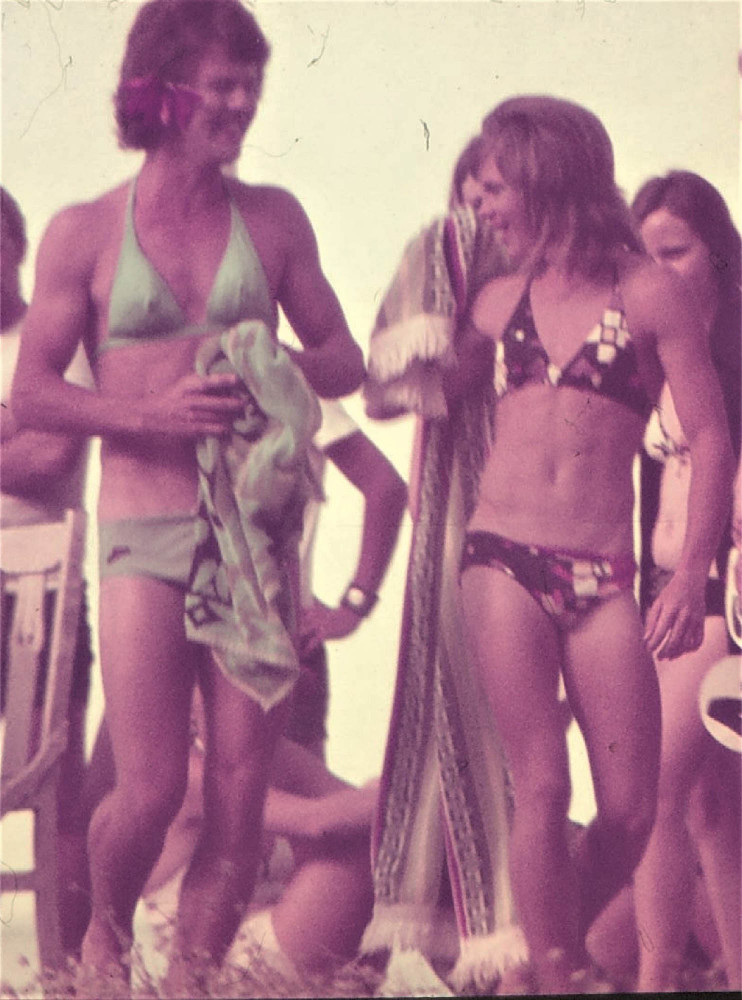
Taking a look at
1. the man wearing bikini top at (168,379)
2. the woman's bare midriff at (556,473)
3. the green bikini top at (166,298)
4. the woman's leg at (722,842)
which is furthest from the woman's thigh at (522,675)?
the green bikini top at (166,298)

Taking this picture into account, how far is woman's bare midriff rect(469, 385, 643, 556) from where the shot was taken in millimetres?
3424

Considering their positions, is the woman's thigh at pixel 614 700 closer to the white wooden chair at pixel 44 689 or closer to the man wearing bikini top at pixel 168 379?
the man wearing bikini top at pixel 168 379

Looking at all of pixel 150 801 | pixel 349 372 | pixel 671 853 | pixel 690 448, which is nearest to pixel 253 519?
pixel 349 372

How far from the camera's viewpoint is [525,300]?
11.4 feet

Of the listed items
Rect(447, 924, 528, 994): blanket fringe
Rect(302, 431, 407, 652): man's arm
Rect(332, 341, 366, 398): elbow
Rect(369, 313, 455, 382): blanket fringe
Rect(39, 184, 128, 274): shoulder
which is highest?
Rect(39, 184, 128, 274): shoulder

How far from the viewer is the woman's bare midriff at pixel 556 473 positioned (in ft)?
11.2

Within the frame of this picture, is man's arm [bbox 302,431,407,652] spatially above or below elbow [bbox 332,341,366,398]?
below

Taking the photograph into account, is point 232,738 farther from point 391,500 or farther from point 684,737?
point 684,737

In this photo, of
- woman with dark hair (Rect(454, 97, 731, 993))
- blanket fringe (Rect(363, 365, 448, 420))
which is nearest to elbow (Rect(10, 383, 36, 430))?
blanket fringe (Rect(363, 365, 448, 420))

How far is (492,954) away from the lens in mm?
3350

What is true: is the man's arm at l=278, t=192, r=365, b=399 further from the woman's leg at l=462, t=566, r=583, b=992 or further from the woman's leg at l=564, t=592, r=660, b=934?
the woman's leg at l=564, t=592, r=660, b=934

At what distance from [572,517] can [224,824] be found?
1016 millimetres

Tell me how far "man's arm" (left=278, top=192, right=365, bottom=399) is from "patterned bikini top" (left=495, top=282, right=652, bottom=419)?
0.33m

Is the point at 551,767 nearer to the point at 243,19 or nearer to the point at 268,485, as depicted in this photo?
the point at 268,485
